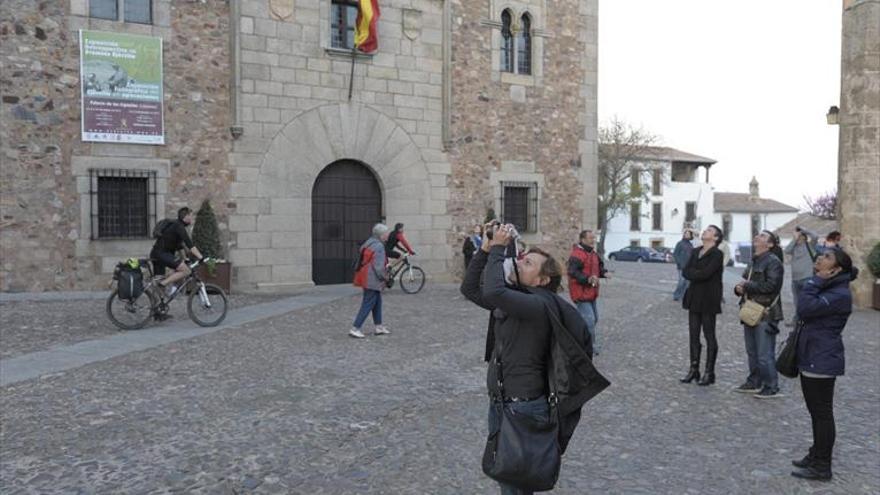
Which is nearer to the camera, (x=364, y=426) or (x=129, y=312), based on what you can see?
(x=364, y=426)

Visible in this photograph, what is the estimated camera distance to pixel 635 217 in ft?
188

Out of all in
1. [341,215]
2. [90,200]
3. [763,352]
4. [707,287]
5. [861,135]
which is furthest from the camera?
[341,215]

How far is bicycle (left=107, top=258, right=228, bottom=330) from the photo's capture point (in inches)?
383

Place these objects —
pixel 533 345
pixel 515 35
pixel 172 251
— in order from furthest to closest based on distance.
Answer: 1. pixel 515 35
2. pixel 172 251
3. pixel 533 345

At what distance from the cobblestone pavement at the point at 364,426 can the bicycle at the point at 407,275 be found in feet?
18.9

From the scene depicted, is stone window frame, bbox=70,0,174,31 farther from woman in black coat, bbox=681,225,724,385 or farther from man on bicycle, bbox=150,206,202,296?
woman in black coat, bbox=681,225,724,385

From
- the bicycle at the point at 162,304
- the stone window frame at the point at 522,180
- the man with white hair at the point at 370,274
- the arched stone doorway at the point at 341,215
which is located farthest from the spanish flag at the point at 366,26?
the man with white hair at the point at 370,274

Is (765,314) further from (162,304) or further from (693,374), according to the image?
(162,304)

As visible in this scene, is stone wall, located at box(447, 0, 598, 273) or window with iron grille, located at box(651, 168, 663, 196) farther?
window with iron grille, located at box(651, 168, 663, 196)

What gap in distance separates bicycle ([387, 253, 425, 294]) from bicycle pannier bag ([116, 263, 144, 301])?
5.89 m

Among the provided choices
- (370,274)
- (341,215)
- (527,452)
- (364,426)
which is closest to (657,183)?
(341,215)

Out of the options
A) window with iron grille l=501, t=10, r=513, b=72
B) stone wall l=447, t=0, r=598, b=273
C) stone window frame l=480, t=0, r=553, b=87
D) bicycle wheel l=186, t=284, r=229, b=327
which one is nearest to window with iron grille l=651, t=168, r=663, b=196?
stone wall l=447, t=0, r=598, b=273

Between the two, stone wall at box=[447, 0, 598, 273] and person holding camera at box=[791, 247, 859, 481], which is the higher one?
stone wall at box=[447, 0, 598, 273]

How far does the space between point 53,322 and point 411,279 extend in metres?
6.79
